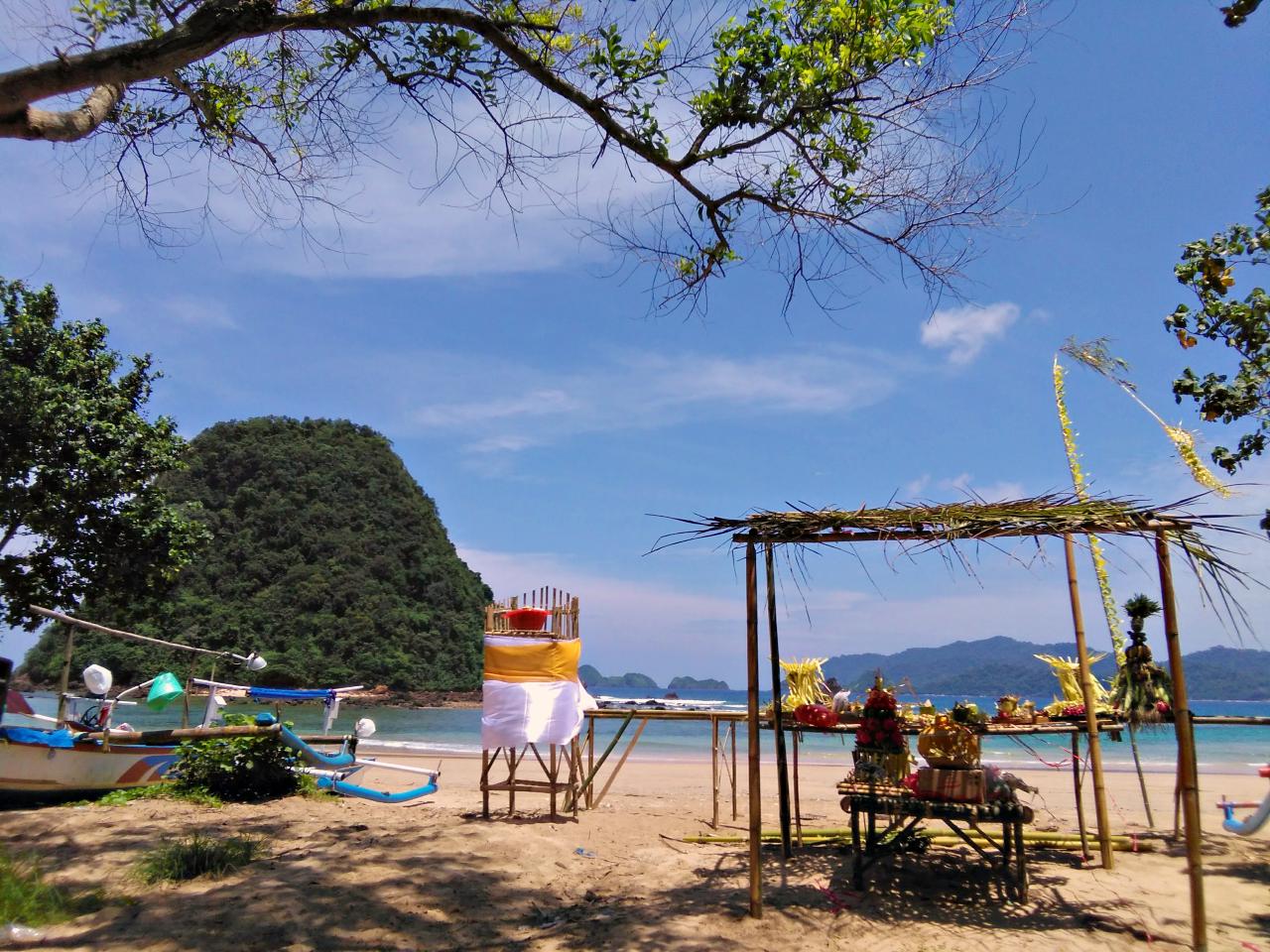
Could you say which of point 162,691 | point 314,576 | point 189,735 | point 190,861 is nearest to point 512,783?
point 190,861

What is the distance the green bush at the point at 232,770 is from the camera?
11.1 m

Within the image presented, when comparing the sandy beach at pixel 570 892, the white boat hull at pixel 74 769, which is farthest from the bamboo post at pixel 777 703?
the white boat hull at pixel 74 769

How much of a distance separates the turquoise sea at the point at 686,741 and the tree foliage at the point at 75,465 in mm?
11228

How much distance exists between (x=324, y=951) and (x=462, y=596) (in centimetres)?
5539

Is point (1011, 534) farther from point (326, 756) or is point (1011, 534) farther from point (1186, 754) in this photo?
point (326, 756)

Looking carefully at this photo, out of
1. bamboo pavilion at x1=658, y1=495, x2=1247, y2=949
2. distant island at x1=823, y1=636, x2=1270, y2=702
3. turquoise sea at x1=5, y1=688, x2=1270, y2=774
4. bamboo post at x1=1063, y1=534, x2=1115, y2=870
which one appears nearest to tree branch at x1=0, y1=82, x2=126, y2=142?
bamboo pavilion at x1=658, y1=495, x2=1247, y2=949

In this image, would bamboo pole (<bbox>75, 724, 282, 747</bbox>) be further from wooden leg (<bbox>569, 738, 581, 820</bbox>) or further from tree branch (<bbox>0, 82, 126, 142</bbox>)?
tree branch (<bbox>0, 82, 126, 142</bbox>)

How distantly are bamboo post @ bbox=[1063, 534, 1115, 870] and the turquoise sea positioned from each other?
10997 millimetres

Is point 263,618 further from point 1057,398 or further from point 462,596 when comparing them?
point 1057,398

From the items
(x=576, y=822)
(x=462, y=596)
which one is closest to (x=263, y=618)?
(x=462, y=596)

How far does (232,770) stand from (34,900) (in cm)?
532

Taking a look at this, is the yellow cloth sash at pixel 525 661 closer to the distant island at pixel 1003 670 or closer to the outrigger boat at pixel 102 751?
the outrigger boat at pixel 102 751

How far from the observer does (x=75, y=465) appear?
12602 mm

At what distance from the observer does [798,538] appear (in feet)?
20.0
